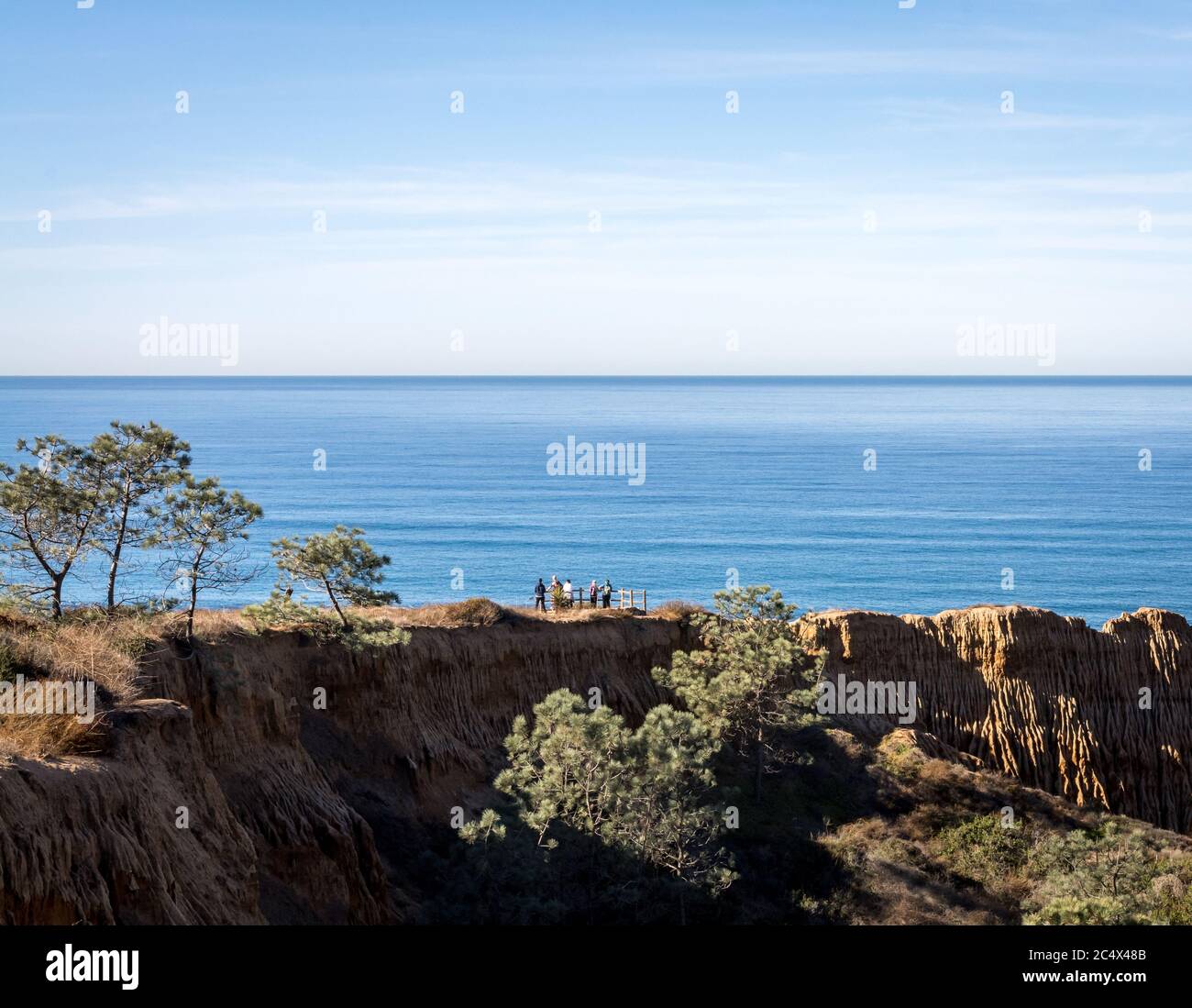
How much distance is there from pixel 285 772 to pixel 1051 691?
90.1ft

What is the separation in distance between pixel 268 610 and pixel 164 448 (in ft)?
17.7

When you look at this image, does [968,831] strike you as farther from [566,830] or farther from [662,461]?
[662,461]

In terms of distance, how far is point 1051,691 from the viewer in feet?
147

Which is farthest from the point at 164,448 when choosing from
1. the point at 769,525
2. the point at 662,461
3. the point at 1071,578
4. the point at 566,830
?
the point at 662,461

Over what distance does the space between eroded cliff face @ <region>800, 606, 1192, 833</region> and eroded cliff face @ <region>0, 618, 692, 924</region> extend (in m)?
8.16

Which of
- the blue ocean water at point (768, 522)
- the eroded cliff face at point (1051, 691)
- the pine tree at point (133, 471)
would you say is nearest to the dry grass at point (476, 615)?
the eroded cliff face at point (1051, 691)

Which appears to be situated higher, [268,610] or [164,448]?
[164,448]

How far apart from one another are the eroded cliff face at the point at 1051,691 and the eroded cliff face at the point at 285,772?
816 centimetres

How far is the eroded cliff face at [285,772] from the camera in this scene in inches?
734

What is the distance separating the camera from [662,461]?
17588 cm

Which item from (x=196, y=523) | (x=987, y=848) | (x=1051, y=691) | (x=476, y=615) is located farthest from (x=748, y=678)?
(x=196, y=523)

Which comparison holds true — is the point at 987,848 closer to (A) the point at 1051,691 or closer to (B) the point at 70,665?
(A) the point at 1051,691

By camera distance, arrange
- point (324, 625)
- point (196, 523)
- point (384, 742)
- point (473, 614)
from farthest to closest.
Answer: point (473, 614) → point (384, 742) → point (324, 625) → point (196, 523)

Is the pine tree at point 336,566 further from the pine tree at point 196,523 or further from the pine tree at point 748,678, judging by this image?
the pine tree at point 748,678
